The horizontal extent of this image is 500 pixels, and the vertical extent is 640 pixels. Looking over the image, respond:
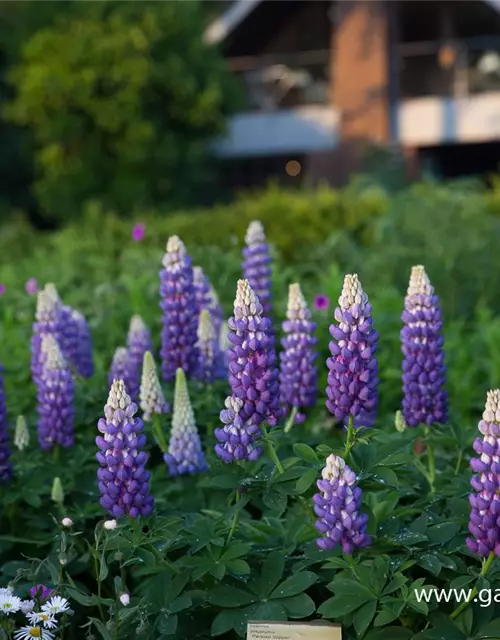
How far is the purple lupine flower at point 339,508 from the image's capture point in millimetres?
2602

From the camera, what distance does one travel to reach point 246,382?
2.86 m

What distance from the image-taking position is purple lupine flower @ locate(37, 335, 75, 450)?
3738 millimetres

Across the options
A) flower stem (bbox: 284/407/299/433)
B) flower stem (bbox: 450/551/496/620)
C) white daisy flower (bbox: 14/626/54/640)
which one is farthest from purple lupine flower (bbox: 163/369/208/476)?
flower stem (bbox: 450/551/496/620)

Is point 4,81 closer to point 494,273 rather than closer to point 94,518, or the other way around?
point 494,273

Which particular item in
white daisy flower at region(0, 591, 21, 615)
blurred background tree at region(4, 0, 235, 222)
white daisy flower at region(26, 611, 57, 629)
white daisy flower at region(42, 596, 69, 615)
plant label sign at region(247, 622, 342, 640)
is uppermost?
blurred background tree at region(4, 0, 235, 222)

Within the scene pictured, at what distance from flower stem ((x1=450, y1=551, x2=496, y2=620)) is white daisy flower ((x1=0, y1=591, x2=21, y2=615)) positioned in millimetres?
1130

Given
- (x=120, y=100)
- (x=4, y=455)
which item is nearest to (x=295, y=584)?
(x=4, y=455)

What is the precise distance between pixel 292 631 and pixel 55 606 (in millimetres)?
625

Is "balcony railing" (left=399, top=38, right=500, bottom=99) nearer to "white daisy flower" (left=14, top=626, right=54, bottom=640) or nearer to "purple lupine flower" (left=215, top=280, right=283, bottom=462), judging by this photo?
"purple lupine flower" (left=215, top=280, right=283, bottom=462)

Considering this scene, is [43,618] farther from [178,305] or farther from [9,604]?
[178,305]

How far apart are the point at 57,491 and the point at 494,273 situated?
4.31 metres

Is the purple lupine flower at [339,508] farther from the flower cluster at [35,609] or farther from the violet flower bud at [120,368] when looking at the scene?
the violet flower bud at [120,368]

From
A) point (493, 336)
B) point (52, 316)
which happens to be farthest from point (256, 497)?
point (493, 336)

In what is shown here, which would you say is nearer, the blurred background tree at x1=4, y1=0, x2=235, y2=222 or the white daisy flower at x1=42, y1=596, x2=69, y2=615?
the white daisy flower at x1=42, y1=596, x2=69, y2=615
